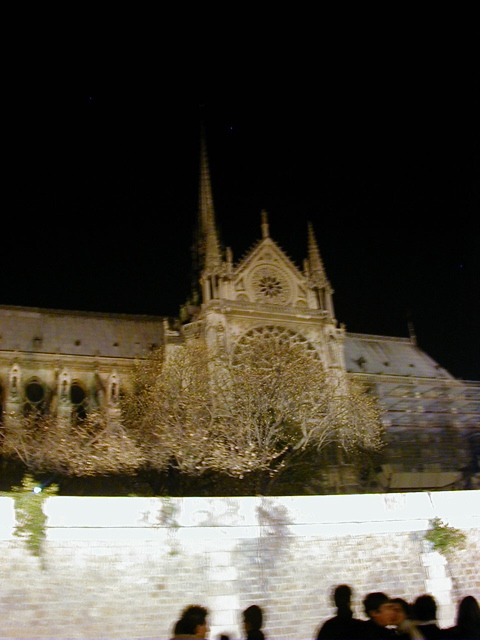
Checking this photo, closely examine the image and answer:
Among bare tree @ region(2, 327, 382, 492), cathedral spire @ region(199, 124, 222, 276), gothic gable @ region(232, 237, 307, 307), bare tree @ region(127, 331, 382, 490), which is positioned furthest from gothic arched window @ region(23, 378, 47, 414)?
gothic gable @ region(232, 237, 307, 307)

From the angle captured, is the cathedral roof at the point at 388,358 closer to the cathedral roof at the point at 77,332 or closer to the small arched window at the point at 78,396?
the cathedral roof at the point at 77,332

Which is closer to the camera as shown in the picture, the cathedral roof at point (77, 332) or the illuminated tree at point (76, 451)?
the illuminated tree at point (76, 451)

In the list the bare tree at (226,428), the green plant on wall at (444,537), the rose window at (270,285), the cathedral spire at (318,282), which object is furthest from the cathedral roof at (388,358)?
the green plant on wall at (444,537)

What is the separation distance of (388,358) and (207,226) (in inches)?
800

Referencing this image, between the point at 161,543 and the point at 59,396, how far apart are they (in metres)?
26.0

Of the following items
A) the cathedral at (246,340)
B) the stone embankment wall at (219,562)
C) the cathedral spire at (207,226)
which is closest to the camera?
the stone embankment wall at (219,562)

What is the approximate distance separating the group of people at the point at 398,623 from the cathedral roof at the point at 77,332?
3681cm

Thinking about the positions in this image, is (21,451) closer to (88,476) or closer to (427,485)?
(88,476)

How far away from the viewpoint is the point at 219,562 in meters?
13.6

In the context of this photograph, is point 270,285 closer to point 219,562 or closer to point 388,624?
point 219,562

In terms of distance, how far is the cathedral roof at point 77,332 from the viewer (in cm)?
4250

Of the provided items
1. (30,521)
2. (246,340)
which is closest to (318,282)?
(246,340)

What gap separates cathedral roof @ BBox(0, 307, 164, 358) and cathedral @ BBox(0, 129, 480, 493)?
8 cm

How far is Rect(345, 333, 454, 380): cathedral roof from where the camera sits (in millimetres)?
49156
